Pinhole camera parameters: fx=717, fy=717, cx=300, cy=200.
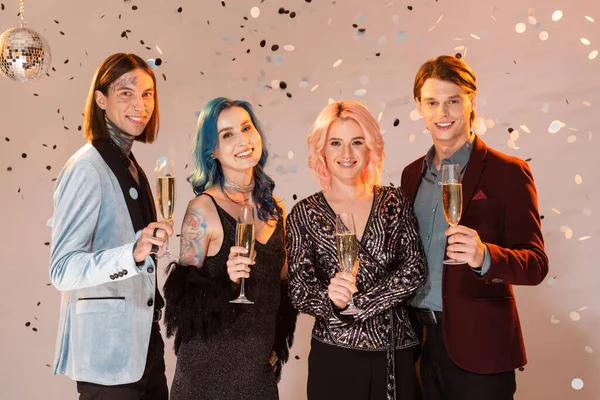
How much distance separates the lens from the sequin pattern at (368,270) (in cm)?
277

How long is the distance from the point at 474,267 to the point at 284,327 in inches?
33.9

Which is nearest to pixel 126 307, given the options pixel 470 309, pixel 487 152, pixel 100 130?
pixel 100 130

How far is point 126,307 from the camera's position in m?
2.80

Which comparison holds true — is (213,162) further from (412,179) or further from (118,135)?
(412,179)

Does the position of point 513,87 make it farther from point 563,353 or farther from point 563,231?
point 563,353

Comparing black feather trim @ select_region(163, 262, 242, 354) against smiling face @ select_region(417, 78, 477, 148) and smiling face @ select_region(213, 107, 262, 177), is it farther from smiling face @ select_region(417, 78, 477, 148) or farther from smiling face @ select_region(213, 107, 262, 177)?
smiling face @ select_region(417, 78, 477, 148)

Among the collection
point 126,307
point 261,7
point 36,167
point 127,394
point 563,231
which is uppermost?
point 261,7

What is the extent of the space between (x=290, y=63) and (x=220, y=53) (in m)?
0.50

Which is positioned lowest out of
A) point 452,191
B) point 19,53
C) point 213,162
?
point 452,191

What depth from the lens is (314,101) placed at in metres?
4.94

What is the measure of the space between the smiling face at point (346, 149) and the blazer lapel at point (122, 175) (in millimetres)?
807

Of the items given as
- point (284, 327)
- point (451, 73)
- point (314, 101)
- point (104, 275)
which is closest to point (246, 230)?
point (104, 275)

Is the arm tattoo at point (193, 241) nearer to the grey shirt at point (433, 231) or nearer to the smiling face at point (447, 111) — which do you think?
the grey shirt at point (433, 231)

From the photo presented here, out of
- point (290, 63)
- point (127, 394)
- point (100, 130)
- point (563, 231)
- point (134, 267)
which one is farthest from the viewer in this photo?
point (290, 63)
